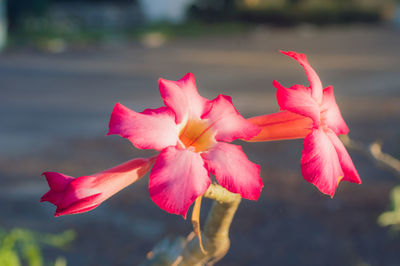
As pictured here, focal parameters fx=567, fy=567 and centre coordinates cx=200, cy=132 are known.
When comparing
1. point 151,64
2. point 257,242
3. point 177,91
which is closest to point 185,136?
point 177,91

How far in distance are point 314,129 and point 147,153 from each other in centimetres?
562

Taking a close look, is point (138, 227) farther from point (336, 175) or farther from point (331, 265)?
point (336, 175)

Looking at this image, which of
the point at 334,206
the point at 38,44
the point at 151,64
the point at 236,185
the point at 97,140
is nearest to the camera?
the point at 236,185

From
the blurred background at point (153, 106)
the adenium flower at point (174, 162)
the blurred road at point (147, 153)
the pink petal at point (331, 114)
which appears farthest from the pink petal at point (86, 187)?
the blurred road at point (147, 153)

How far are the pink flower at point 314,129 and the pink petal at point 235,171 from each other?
0.05 m

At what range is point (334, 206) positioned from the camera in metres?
4.54

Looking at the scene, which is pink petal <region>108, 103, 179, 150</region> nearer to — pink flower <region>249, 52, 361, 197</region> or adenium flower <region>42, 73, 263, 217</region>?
adenium flower <region>42, 73, 263, 217</region>

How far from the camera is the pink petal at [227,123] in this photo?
2.04 feet

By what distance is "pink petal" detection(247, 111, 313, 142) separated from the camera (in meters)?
0.67

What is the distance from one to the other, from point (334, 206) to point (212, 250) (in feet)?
13.0

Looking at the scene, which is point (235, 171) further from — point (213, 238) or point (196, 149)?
point (213, 238)

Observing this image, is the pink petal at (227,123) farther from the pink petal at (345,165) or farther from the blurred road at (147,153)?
the blurred road at (147,153)

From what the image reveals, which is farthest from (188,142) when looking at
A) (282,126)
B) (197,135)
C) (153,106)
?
(153,106)

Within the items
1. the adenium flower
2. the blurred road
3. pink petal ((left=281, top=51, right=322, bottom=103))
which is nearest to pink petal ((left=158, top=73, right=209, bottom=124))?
the adenium flower
